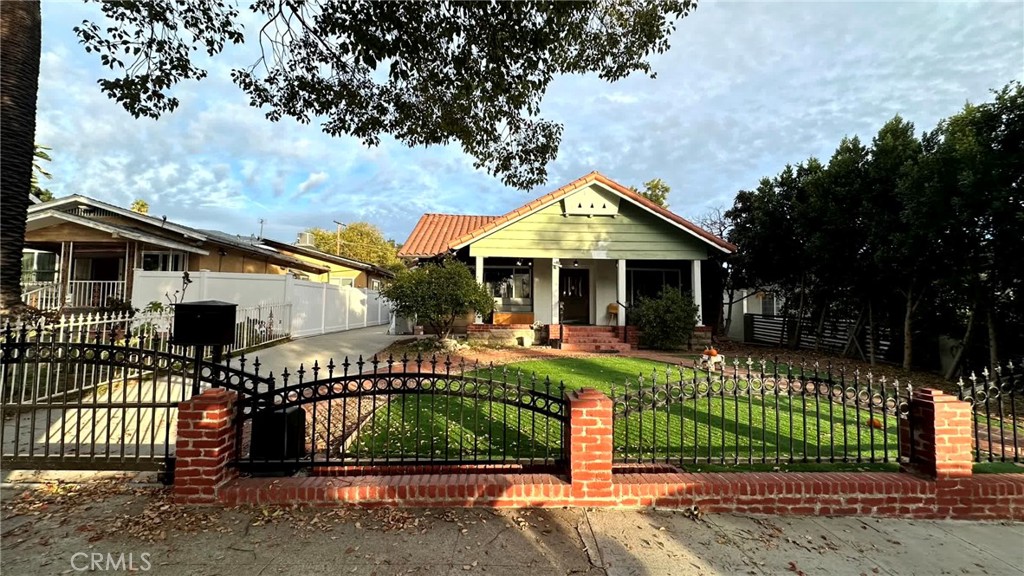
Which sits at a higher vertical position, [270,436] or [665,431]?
[270,436]

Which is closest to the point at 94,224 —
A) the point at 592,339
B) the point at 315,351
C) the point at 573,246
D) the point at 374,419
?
the point at 315,351

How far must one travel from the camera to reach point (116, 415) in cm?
566

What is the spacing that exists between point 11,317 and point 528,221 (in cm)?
1162

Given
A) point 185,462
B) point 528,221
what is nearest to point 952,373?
point 528,221

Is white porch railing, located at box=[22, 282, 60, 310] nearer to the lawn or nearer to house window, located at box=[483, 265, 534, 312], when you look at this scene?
house window, located at box=[483, 265, 534, 312]

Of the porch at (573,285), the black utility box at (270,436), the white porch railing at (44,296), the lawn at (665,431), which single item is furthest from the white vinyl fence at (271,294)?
the black utility box at (270,436)

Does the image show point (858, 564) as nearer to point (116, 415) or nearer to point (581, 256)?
point (116, 415)

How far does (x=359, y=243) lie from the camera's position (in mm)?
48719

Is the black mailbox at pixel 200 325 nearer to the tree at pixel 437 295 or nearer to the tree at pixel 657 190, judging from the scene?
the tree at pixel 437 295

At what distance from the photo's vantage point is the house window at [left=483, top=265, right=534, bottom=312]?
53.2ft

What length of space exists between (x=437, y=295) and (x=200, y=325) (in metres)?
7.78

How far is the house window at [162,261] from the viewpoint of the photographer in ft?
50.9

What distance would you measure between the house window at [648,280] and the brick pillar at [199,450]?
14735mm

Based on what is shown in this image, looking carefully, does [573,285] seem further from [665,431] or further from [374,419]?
[374,419]
